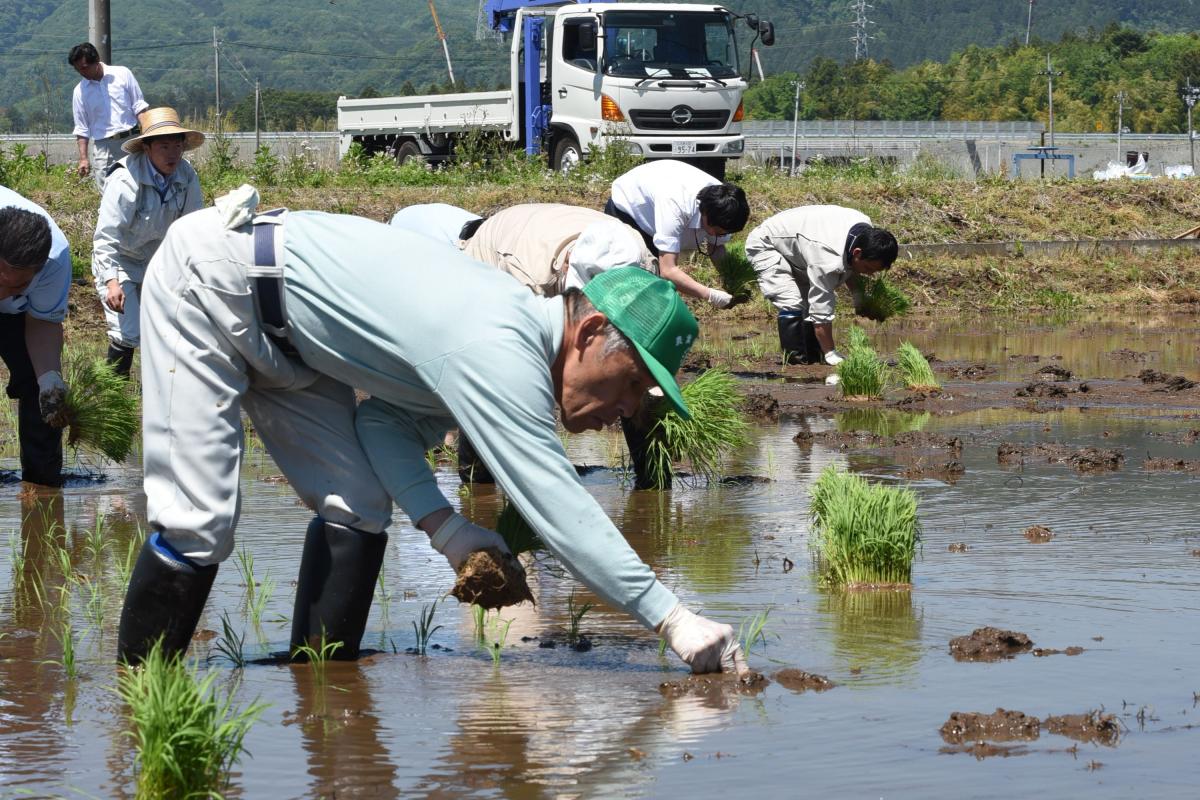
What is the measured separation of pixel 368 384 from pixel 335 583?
0.57m

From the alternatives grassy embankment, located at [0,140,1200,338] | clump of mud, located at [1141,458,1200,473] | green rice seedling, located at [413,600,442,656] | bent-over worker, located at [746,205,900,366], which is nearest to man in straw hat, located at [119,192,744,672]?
green rice seedling, located at [413,600,442,656]

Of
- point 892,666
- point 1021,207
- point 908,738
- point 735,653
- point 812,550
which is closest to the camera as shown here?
point 908,738

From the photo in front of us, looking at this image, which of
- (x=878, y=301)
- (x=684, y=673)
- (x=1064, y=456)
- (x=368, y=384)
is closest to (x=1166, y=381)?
(x=878, y=301)

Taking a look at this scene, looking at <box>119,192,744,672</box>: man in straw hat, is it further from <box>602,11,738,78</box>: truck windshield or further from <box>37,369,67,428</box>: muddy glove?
<box>602,11,738,78</box>: truck windshield

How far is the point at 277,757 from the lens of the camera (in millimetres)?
3410

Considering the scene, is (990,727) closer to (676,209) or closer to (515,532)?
(515,532)

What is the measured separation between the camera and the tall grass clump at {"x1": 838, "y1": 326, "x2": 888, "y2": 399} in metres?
9.55

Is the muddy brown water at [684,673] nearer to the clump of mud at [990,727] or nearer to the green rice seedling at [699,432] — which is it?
the clump of mud at [990,727]

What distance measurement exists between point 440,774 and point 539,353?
897 mm

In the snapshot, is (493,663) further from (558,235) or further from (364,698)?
(558,235)

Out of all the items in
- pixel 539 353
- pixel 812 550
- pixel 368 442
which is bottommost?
pixel 812 550

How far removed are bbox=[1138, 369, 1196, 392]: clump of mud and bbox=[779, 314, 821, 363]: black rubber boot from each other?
Result: 2.26 m

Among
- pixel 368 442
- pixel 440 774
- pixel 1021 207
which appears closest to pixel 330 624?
pixel 368 442

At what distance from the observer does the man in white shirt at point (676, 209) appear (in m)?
8.17
